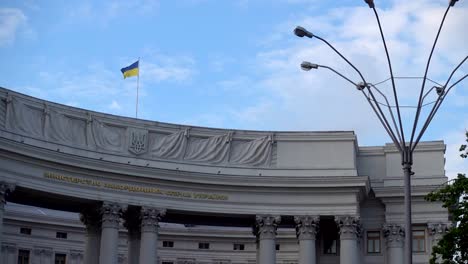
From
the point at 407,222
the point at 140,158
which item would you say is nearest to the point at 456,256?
the point at 407,222

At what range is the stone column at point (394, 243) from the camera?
64188 mm

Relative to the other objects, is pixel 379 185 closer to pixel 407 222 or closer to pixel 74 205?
pixel 74 205

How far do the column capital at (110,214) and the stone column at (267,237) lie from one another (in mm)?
10121

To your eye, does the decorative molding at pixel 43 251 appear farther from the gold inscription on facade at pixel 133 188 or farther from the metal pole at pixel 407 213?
the metal pole at pixel 407 213

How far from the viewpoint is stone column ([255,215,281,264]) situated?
62.1 m

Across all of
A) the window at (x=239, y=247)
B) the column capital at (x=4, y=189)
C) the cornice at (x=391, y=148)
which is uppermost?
the cornice at (x=391, y=148)

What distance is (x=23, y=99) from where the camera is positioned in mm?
57594

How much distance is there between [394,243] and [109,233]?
20.6m

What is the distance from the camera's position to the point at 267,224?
62.8m

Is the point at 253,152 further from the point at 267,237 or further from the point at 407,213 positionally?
the point at 407,213

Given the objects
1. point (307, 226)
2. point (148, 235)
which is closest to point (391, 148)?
point (307, 226)

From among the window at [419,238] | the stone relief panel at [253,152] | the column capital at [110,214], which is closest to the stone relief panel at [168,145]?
the stone relief panel at [253,152]

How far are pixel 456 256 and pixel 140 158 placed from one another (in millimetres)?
26501

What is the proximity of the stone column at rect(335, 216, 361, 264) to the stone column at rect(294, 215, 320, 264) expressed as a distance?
170 cm
